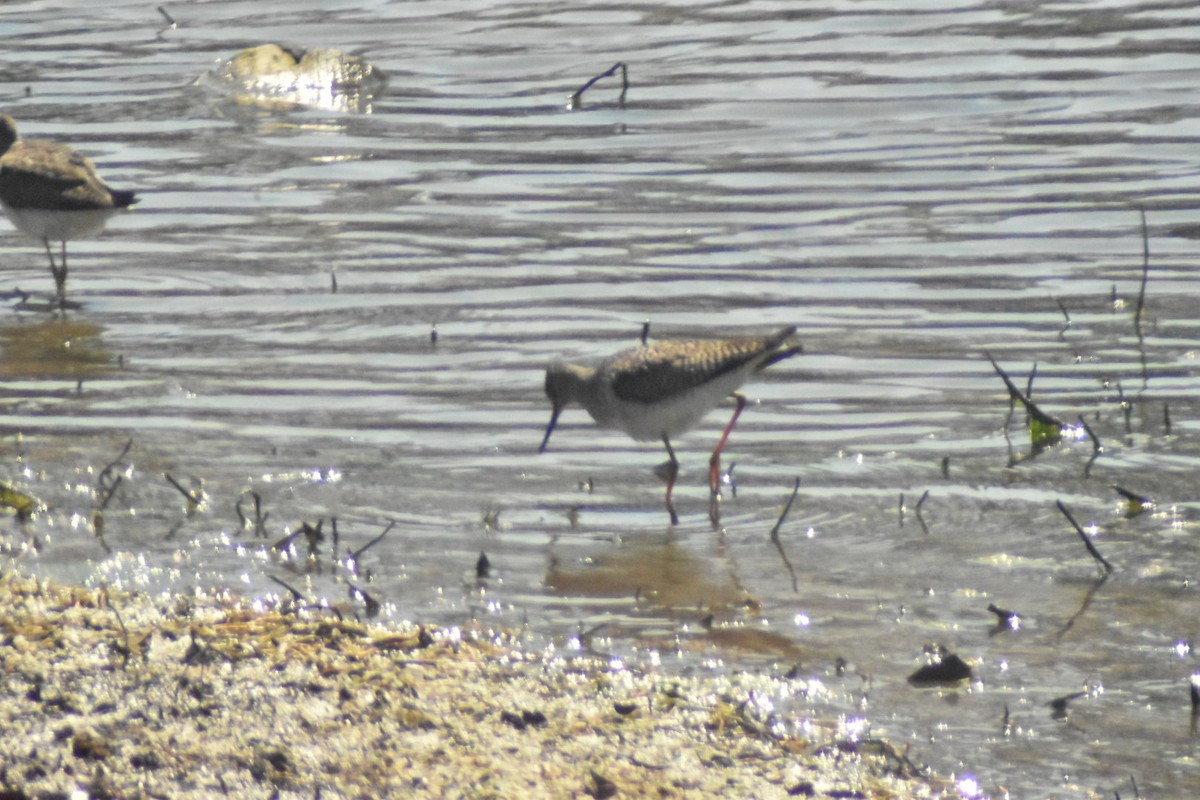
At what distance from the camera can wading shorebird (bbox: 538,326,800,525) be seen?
7.89 metres

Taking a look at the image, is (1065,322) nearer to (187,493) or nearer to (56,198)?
(187,493)

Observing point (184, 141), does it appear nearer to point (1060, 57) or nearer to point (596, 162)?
point (596, 162)

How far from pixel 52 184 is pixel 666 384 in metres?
4.76

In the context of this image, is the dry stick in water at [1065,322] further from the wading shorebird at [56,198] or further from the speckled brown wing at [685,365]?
the wading shorebird at [56,198]

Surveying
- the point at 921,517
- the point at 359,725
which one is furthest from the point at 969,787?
the point at 921,517

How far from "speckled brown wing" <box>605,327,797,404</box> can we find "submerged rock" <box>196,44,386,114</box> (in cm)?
754

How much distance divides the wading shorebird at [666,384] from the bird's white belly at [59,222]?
4125 mm

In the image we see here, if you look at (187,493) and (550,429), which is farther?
(550,429)

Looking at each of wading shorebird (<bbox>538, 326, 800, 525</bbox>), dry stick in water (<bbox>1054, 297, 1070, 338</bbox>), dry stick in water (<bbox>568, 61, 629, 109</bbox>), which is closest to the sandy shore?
wading shorebird (<bbox>538, 326, 800, 525</bbox>)

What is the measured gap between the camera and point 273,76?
15.3 m

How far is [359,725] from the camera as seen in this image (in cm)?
480

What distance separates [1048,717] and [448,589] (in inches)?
82.5

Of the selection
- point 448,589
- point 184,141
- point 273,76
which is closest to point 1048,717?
point 448,589

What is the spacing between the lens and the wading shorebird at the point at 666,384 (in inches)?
311
